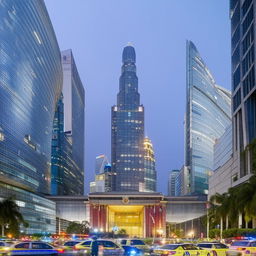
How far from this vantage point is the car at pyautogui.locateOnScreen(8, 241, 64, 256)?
42.7 metres

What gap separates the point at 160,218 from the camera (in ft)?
605

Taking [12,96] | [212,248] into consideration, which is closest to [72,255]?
[212,248]

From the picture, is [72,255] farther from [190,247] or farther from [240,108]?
[240,108]

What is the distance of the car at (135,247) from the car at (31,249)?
652 cm

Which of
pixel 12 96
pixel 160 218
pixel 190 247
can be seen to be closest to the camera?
pixel 190 247

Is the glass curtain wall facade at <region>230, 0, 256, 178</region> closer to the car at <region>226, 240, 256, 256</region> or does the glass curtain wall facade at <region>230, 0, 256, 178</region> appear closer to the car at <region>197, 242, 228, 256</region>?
the car at <region>197, 242, 228, 256</region>

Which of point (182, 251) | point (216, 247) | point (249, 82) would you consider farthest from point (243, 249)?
point (249, 82)

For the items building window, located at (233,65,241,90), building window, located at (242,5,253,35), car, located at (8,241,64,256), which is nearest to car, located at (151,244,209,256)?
car, located at (8,241,64,256)

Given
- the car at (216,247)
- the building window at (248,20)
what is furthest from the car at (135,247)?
the building window at (248,20)

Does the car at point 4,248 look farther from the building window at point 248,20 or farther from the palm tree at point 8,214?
the building window at point 248,20

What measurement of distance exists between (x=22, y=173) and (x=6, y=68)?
35924 mm

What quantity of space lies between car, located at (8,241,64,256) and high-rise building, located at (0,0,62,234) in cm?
7632

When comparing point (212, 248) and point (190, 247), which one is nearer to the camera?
point (190, 247)

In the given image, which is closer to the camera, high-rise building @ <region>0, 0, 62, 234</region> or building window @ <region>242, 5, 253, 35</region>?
building window @ <region>242, 5, 253, 35</region>
